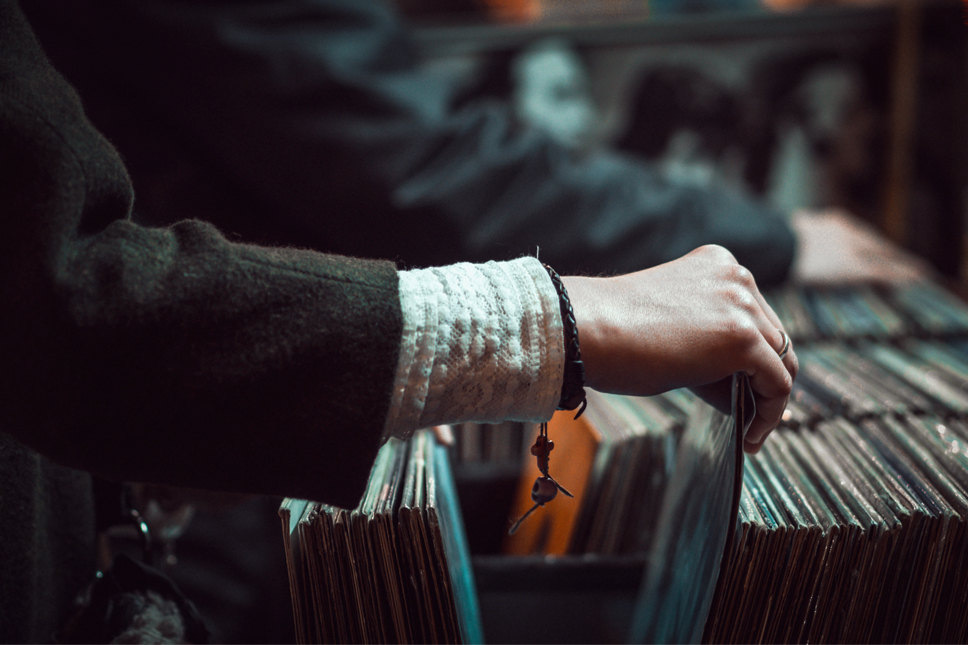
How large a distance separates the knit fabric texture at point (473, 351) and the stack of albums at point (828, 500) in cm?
16

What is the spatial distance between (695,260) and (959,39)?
1.61 m

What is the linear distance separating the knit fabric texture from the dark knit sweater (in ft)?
0.06

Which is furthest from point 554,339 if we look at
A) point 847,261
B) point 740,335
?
point 847,261

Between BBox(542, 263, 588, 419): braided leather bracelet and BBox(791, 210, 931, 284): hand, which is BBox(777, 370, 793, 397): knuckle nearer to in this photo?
BBox(542, 263, 588, 419): braided leather bracelet

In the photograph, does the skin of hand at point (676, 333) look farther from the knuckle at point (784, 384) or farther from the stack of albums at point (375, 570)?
the stack of albums at point (375, 570)

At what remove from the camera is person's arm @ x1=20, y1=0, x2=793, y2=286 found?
98cm

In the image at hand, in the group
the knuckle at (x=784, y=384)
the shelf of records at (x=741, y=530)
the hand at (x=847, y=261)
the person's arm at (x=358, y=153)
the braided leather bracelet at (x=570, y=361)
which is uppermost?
the person's arm at (x=358, y=153)

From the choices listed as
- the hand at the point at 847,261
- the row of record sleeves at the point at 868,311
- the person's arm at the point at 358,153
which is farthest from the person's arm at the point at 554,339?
the hand at the point at 847,261

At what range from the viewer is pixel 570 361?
47cm

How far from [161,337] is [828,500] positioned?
575 millimetres

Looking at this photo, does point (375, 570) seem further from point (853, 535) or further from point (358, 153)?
point (358, 153)

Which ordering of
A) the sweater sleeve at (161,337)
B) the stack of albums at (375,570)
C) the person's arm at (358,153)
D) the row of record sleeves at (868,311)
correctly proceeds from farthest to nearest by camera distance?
the row of record sleeves at (868,311), the person's arm at (358,153), the stack of albums at (375,570), the sweater sleeve at (161,337)

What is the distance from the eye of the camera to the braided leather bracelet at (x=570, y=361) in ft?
1.53

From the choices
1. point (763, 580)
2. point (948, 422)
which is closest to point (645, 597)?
point (763, 580)
